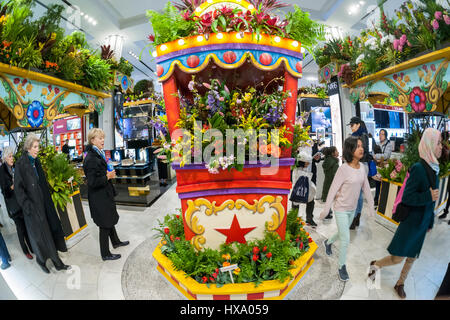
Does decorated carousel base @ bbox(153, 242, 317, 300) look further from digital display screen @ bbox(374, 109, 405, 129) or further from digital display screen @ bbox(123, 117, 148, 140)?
digital display screen @ bbox(374, 109, 405, 129)

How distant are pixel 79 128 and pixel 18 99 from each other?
967 centimetres

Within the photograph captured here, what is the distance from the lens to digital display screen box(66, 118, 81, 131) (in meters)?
11.5

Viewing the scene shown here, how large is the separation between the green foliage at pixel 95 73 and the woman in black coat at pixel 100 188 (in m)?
2.45

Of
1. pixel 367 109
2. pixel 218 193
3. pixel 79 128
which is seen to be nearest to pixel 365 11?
pixel 367 109

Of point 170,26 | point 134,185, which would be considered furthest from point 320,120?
point 170,26

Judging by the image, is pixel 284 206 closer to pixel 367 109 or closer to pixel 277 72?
pixel 277 72

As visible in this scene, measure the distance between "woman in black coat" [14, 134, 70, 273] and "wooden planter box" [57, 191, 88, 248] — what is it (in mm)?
741

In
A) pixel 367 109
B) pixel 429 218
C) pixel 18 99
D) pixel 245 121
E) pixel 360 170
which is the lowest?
pixel 429 218

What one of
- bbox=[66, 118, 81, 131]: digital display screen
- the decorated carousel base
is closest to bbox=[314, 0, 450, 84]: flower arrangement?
the decorated carousel base

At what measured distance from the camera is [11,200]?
2893 mm

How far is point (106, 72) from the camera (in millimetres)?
4902

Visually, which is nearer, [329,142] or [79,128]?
[329,142]

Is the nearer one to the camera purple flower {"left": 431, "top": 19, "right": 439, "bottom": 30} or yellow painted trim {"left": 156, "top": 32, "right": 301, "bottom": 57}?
yellow painted trim {"left": 156, "top": 32, "right": 301, "bottom": 57}

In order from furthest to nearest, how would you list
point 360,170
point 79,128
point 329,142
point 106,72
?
1. point 79,128
2. point 329,142
3. point 106,72
4. point 360,170
